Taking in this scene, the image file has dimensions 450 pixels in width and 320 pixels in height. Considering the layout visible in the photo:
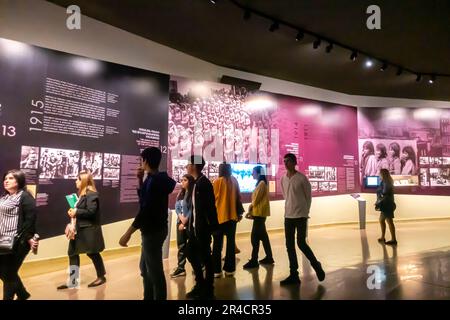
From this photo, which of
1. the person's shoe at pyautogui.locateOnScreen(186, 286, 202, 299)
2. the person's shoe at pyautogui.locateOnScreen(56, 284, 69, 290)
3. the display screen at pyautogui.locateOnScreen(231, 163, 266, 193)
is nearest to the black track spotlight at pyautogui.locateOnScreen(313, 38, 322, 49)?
the display screen at pyautogui.locateOnScreen(231, 163, 266, 193)

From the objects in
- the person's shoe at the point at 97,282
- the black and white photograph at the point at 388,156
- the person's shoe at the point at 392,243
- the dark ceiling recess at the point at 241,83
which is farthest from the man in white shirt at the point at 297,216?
the black and white photograph at the point at 388,156

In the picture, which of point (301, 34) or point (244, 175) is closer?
point (301, 34)

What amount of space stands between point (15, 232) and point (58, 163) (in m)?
2.36

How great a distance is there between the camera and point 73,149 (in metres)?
5.31

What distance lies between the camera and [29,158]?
4785 millimetres

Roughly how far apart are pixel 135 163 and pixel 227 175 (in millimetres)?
2350

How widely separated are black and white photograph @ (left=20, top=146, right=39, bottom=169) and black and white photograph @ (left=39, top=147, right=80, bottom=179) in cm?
7

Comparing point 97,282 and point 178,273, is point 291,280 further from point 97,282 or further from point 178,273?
point 97,282

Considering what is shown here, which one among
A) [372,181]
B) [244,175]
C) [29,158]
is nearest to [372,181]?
[372,181]

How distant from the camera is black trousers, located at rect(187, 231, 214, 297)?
3.32 meters

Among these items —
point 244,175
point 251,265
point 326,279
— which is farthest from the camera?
point 244,175

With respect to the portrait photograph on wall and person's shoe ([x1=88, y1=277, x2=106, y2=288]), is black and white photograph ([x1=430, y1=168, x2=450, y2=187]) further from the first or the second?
person's shoe ([x1=88, y1=277, x2=106, y2=288])
